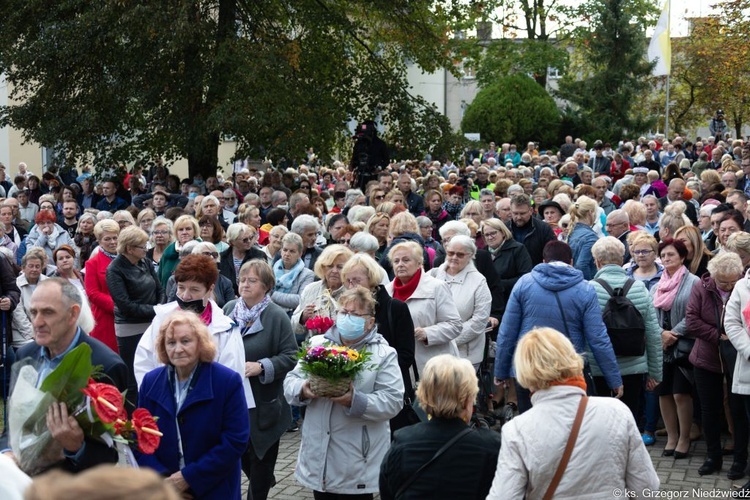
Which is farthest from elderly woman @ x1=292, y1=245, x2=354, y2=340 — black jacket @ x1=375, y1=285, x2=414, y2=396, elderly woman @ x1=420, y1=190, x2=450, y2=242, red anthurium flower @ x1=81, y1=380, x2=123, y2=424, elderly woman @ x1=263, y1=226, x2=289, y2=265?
elderly woman @ x1=420, y1=190, x2=450, y2=242

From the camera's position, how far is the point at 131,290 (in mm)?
9539

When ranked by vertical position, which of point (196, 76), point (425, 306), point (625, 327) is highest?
point (196, 76)

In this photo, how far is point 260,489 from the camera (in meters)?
6.77

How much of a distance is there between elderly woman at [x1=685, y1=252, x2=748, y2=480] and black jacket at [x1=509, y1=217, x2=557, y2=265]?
324 cm

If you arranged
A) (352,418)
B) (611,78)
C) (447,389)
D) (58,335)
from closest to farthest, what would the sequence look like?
(447,389)
(58,335)
(352,418)
(611,78)

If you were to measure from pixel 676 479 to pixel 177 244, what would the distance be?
5198 mm

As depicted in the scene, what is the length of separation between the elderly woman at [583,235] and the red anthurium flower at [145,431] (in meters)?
6.99

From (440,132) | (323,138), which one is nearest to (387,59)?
(440,132)

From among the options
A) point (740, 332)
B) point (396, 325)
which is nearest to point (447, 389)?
point (396, 325)

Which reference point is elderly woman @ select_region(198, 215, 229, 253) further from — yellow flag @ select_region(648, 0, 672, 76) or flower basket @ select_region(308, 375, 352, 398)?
yellow flag @ select_region(648, 0, 672, 76)

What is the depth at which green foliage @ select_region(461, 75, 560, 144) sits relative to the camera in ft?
145

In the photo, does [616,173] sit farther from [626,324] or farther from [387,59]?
[626,324]

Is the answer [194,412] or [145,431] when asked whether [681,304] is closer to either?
[194,412]

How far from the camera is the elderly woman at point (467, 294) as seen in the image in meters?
9.03
